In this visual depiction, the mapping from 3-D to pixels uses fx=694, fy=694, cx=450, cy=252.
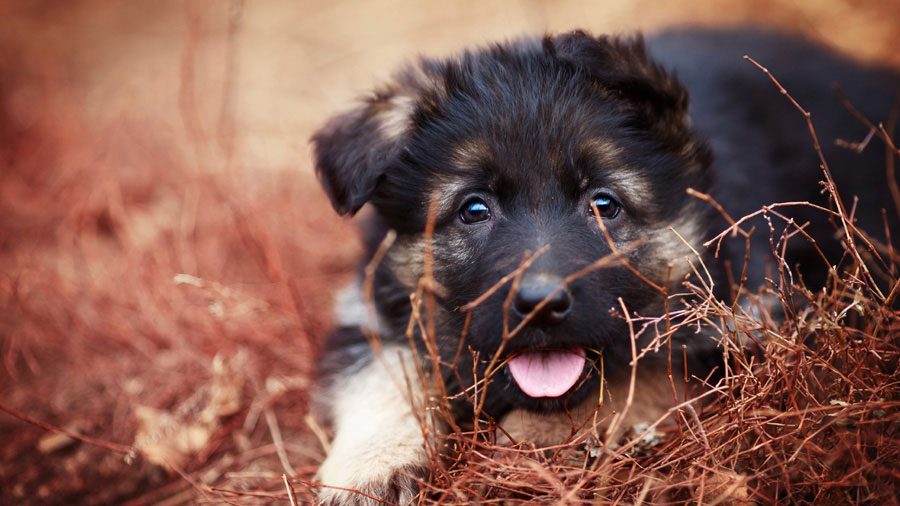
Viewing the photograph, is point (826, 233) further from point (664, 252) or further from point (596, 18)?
point (596, 18)

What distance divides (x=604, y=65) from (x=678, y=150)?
18.4 inches

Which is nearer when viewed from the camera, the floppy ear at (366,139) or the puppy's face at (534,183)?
the puppy's face at (534,183)

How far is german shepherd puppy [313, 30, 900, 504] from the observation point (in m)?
2.36

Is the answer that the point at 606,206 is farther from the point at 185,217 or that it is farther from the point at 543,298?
the point at 185,217

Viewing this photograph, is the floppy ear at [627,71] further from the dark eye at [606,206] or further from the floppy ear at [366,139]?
the floppy ear at [366,139]

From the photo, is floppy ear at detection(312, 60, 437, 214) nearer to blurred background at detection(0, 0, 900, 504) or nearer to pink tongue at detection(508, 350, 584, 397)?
blurred background at detection(0, 0, 900, 504)

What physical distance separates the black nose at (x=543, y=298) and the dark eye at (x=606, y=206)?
515 mm

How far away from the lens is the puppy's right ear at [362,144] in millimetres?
2646

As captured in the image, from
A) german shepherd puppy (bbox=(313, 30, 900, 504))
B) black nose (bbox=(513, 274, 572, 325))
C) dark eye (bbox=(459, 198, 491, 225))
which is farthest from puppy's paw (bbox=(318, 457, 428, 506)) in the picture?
dark eye (bbox=(459, 198, 491, 225))

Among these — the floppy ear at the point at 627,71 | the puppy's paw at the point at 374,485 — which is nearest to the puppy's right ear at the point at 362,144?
the floppy ear at the point at 627,71

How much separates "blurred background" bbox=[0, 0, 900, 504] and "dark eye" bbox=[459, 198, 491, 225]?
1016 mm

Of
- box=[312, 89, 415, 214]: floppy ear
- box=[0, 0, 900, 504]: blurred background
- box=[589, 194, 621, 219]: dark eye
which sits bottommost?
box=[0, 0, 900, 504]: blurred background

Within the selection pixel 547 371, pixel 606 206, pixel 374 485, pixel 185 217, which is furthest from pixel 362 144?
pixel 185 217

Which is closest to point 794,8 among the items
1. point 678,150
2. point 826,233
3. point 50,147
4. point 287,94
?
point 826,233
